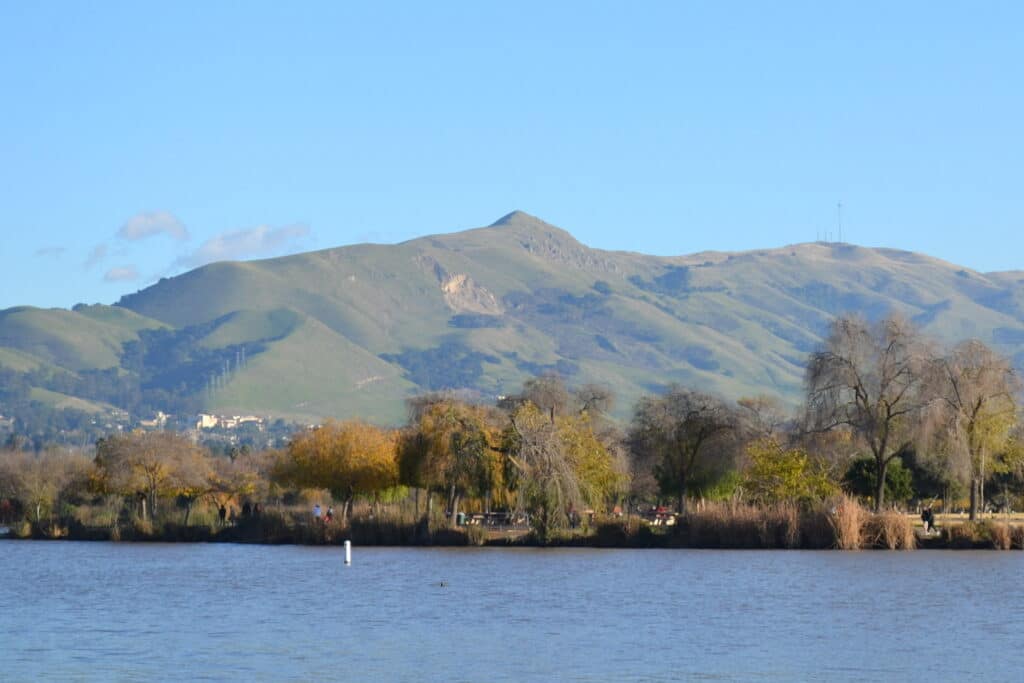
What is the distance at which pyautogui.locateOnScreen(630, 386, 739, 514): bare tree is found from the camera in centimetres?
8406

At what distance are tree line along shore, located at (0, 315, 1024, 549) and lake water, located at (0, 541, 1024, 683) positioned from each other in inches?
154

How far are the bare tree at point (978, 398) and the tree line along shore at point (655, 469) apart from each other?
99 mm

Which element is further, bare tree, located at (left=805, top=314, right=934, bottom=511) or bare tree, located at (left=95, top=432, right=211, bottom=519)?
bare tree, located at (left=95, top=432, right=211, bottom=519)

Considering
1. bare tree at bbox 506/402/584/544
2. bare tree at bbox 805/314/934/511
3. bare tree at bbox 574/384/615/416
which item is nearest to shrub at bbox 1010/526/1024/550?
bare tree at bbox 805/314/934/511

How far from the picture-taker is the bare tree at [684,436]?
276 ft

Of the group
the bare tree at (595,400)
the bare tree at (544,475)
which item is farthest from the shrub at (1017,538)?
the bare tree at (595,400)

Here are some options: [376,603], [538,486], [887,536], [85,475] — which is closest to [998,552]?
[887,536]

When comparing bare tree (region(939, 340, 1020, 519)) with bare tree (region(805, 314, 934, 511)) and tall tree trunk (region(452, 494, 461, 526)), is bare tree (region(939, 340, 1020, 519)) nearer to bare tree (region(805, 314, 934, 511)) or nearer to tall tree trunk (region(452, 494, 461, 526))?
bare tree (region(805, 314, 934, 511))

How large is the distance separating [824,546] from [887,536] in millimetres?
2445

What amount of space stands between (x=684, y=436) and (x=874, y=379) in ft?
44.3

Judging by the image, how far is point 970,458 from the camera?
72.3 metres

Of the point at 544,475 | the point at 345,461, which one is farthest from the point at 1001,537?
the point at 345,461

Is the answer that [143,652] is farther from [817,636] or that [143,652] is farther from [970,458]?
[970,458]

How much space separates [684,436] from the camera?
85.0 meters
